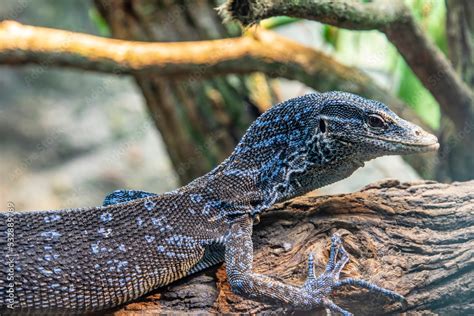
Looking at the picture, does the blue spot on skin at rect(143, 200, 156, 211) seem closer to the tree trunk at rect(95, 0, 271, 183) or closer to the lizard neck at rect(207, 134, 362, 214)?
the lizard neck at rect(207, 134, 362, 214)

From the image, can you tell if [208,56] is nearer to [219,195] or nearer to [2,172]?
[219,195]

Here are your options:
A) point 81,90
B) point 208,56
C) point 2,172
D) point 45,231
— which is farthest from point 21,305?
point 81,90

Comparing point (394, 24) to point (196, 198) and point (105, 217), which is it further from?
point (105, 217)

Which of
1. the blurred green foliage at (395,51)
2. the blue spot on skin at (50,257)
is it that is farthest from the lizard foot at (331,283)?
the blurred green foliage at (395,51)

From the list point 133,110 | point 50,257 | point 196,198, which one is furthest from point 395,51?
point 133,110

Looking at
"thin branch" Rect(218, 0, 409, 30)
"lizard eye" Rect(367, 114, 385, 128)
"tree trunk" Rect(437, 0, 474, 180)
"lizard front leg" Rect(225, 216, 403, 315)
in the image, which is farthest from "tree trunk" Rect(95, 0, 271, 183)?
"lizard front leg" Rect(225, 216, 403, 315)
